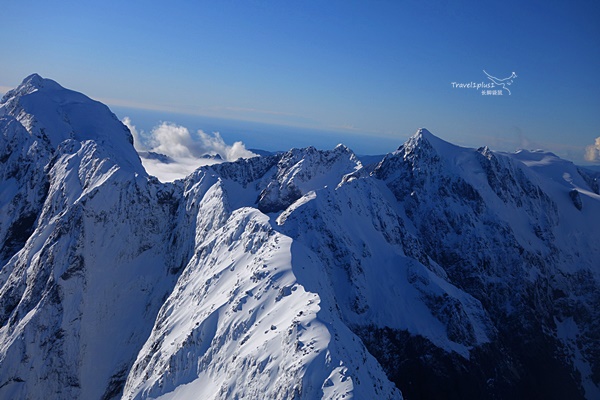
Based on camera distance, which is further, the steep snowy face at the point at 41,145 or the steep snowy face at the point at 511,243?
the steep snowy face at the point at 511,243

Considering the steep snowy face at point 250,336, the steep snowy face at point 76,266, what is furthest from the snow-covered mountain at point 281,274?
the steep snowy face at point 76,266

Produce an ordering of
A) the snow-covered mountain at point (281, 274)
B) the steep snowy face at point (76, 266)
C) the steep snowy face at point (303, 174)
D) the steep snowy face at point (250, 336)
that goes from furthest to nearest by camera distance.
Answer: the steep snowy face at point (303, 174), the steep snowy face at point (76, 266), the snow-covered mountain at point (281, 274), the steep snowy face at point (250, 336)

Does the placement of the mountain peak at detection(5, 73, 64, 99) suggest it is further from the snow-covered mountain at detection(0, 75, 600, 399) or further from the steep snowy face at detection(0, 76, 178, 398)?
the steep snowy face at detection(0, 76, 178, 398)

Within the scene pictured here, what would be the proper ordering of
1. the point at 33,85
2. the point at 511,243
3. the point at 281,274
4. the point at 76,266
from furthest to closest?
the point at 33,85
the point at 511,243
the point at 76,266
the point at 281,274

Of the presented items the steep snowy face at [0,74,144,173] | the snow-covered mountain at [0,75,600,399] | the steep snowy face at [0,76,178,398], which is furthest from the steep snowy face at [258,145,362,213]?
the steep snowy face at [0,74,144,173]

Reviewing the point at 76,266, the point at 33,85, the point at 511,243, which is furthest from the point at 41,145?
the point at 511,243

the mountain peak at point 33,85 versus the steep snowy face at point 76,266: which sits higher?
the mountain peak at point 33,85

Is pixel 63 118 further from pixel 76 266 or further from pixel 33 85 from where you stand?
pixel 76 266

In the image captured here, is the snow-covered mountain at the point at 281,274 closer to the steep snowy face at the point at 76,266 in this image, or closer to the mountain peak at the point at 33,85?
the steep snowy face at the point at 76,266

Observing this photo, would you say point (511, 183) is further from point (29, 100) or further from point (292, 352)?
point (29, 100)
